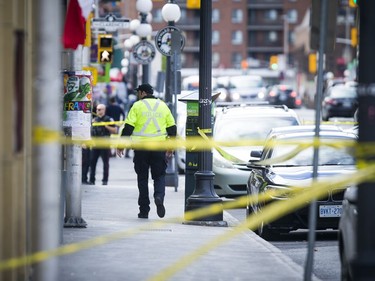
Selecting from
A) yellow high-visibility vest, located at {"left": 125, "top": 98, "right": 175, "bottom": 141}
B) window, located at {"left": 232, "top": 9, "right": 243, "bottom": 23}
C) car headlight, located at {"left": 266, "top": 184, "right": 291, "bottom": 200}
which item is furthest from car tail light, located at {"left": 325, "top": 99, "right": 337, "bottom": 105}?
window, located at {"left": 232, "top": 9, "right": 243, "bottom": 23}

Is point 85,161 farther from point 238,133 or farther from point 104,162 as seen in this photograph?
point 238,133

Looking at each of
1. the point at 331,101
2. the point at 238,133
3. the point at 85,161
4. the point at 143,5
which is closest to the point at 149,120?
the point at 238,133

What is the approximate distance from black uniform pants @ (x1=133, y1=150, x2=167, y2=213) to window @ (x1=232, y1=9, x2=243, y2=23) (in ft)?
452

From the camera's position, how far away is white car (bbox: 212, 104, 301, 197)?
2128cm

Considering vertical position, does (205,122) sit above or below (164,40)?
below

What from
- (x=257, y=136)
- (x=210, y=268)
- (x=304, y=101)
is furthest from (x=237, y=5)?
(x=210, y=268)

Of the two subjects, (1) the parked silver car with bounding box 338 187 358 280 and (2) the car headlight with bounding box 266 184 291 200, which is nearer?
(1) the parked silver car with bounding box 338 187 358 280

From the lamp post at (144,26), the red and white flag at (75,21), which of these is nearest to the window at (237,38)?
the lamp post at (144,26)

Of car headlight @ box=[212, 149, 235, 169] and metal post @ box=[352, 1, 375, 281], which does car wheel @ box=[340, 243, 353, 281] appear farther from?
car headlight @ box=[212, 149, 235, 169]

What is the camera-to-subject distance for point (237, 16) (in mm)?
153375

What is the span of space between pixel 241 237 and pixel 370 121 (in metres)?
7.45

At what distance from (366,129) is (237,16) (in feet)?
483

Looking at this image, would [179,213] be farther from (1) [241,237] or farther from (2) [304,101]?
(2) [304,101]

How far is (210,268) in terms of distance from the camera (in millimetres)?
11227
